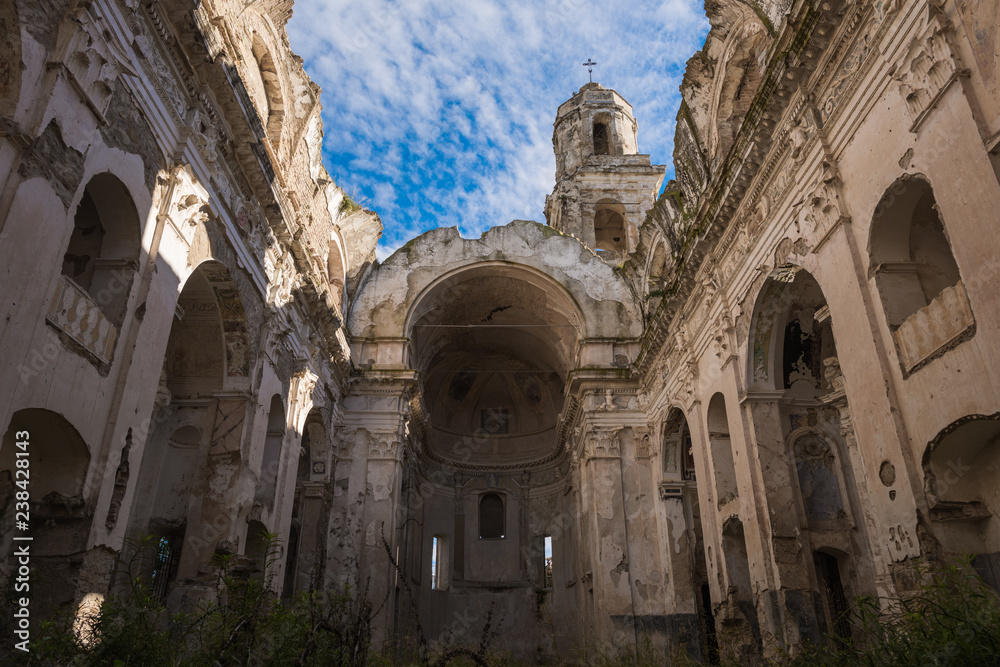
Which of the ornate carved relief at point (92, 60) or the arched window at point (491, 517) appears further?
the arched window at point (491, 517)

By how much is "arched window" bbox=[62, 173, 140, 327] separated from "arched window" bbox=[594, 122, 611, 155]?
957 inches

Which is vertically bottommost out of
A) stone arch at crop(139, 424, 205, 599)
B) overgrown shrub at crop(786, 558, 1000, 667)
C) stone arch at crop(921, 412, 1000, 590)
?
overgrown shrub at crop(786, 558, 1000, 667)

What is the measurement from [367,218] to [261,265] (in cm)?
737

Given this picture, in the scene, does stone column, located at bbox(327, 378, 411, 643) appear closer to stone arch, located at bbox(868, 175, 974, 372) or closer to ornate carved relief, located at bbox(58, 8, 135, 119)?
ornate carved relief, located at bbox(58, 8, 135, 119)

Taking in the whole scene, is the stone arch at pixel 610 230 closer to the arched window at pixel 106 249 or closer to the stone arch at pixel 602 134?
the stone arch at pixel 602 134

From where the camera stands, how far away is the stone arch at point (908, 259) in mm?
6434

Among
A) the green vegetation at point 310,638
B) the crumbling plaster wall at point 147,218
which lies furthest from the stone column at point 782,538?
the crumbling plaster wall at point 147,218

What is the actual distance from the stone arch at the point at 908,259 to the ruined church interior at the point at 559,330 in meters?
0.03

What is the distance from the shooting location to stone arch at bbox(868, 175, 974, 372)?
643 cm

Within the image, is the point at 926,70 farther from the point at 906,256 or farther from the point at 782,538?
the point at 782,538

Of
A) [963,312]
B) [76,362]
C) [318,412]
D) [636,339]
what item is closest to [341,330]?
[318,412]

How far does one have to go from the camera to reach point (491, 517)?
79.9 feet


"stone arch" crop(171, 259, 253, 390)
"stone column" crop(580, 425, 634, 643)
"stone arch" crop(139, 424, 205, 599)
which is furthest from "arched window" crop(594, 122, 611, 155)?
"stone arch" crop(139, 424, 205, 599)

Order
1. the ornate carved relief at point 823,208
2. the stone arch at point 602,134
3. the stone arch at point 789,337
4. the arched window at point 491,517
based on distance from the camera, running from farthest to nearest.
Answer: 1. the stone arch at point 602,134
2. the arched window at point 491,517
3. the stone arch at point 789,337
4. the ornate carved relief at point 823,208
